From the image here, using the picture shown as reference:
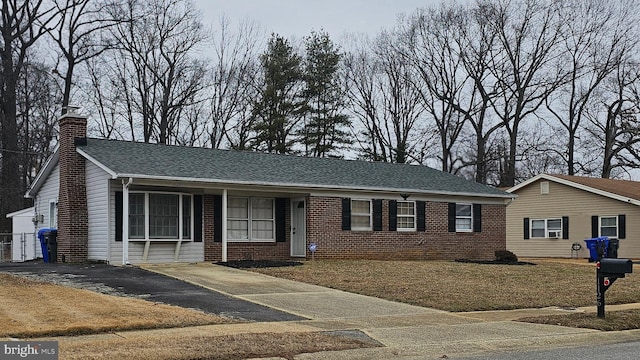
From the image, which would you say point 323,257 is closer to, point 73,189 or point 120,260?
point 120,260

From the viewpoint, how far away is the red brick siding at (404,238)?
81.4 ft

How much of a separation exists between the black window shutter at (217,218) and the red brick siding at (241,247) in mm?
74

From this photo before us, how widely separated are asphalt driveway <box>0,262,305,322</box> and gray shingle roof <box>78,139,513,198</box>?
304 centimetres

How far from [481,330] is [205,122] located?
36.1 m

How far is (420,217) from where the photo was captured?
27.1m

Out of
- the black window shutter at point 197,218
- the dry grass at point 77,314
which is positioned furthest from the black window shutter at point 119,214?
the dry grass at point 77,314

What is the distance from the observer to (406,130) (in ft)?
160

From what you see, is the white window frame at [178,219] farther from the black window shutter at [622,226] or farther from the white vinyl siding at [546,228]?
the black window shutter at [622,226]

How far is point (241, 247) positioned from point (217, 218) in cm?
139

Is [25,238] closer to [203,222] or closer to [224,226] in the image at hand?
[203,222]

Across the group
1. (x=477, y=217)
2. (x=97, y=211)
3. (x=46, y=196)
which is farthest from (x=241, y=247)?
(x=477, y=217)

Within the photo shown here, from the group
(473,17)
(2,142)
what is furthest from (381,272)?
(473,17)

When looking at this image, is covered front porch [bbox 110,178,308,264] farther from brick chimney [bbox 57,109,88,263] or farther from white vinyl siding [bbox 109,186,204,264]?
brick chimney [bbox 57,109,88,263]

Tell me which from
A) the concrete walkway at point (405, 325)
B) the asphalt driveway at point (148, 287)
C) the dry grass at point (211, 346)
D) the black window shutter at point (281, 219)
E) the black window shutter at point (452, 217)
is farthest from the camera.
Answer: the black window shutter at point (452, 217)
